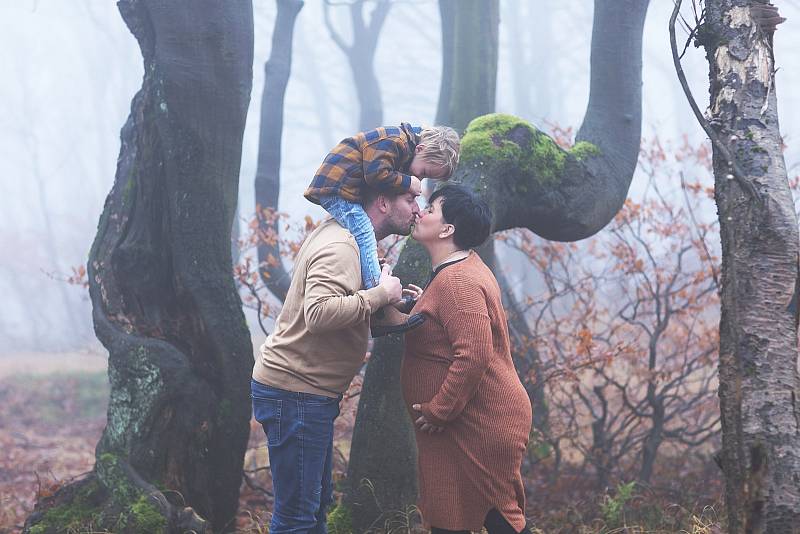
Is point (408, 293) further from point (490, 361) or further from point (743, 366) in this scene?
point (743, 366)

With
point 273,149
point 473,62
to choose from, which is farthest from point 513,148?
point 273,149

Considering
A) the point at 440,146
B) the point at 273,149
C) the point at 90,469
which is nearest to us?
the point at 440,146

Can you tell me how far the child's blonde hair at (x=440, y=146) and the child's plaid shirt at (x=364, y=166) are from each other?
0.09 meters

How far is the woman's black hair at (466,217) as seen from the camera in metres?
3.31

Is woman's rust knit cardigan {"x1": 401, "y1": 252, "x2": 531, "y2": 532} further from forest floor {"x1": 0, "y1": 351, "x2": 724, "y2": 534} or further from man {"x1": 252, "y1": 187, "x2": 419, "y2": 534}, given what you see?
forest floor {"x1": 0, "y1": 351, "x2": 724, "y2": 534}

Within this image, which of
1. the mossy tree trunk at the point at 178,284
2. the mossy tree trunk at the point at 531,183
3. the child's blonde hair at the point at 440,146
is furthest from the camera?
the mossy tree trunk at the point at 531,183

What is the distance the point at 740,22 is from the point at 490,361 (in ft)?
6.14

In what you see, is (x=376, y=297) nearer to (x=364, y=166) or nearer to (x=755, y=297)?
(x=364, y=166)

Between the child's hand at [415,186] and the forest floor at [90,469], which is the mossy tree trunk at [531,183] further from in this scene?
the child's hand at [415,186]

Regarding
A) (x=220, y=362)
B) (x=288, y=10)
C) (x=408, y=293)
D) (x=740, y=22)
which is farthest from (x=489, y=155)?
(x=288, y=10)

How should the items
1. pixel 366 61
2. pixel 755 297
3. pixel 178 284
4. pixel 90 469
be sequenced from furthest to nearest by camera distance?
1. pixel 366 61
2. pixel 90 469
3. pixel 178 284
4. pixel 755 297

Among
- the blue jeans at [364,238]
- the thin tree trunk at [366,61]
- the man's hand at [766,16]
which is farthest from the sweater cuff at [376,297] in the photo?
the thin tree trunk at [366,61]

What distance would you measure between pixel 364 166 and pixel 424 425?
1.25m

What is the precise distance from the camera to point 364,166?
3314mm
